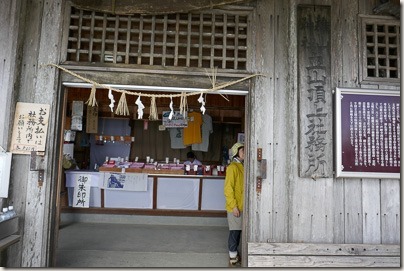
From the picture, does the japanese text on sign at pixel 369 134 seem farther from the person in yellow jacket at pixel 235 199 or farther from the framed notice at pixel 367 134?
the person in yellow jacket at pixel 235 199

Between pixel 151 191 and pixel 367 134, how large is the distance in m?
4.95

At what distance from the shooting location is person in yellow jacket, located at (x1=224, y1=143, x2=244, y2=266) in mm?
4625

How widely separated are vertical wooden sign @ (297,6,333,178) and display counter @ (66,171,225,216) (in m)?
3.93

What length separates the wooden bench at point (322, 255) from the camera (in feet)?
12.2

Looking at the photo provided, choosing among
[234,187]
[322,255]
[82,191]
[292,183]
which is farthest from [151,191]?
[322,255]

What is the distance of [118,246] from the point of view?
5453 mm

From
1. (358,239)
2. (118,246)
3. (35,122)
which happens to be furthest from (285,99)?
(118,246)

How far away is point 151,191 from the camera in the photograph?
24.5ft

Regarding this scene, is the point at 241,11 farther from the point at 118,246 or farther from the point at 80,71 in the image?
the point at 118,246

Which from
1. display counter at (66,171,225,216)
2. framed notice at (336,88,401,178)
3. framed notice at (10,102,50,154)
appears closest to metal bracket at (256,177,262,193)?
framed notice at (336,88,401,178)

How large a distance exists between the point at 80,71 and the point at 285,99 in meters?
2.60

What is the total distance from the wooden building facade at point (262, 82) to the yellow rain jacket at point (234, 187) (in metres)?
0.69

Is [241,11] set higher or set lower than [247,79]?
higher

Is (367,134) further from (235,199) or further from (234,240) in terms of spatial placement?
(234,240)
